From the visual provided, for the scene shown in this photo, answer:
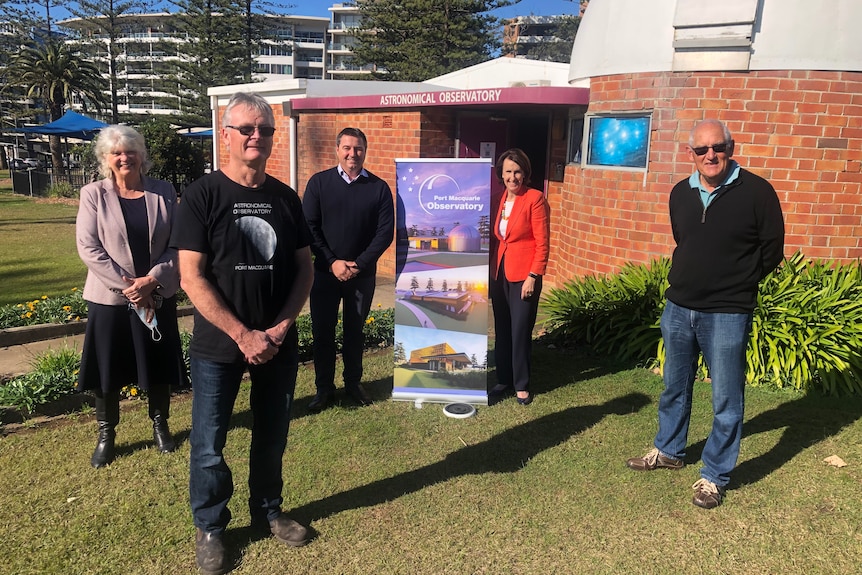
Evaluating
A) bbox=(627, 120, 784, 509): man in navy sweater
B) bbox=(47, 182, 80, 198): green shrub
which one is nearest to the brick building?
bbox=(627, 120, 784, 509): man in navy sweater

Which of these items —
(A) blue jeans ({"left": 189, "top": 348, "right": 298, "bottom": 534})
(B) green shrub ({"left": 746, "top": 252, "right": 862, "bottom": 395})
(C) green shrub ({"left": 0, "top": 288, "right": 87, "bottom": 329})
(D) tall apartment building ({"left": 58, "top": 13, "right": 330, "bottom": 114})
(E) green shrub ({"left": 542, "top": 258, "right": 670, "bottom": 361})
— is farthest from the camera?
(D) tall apartment building ({"left": 58, "top": 13, "right": 330, "bottom": 114})

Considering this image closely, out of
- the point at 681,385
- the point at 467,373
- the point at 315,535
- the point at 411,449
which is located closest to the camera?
the point at 315,535

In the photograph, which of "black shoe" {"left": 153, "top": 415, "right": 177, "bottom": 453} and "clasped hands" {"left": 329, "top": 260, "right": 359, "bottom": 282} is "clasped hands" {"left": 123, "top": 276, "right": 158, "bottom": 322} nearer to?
"black shoe" {"left": 153, "top": 415, "right": 177, "bottom": 453}

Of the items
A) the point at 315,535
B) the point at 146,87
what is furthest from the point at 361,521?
the point at 146,87

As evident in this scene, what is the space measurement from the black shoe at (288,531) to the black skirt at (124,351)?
55.5 inches

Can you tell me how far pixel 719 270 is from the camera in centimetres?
356

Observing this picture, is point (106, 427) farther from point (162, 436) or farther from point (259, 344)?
point (259, 344)

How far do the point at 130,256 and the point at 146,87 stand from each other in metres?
79.4

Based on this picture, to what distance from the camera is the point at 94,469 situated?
157 inches

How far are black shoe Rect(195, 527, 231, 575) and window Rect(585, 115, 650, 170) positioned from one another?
6.03m

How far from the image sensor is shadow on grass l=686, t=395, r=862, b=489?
13.8 ft

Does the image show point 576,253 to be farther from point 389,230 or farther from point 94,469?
point 94,469

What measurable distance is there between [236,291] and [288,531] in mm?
1275

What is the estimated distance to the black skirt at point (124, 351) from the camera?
4020mm
